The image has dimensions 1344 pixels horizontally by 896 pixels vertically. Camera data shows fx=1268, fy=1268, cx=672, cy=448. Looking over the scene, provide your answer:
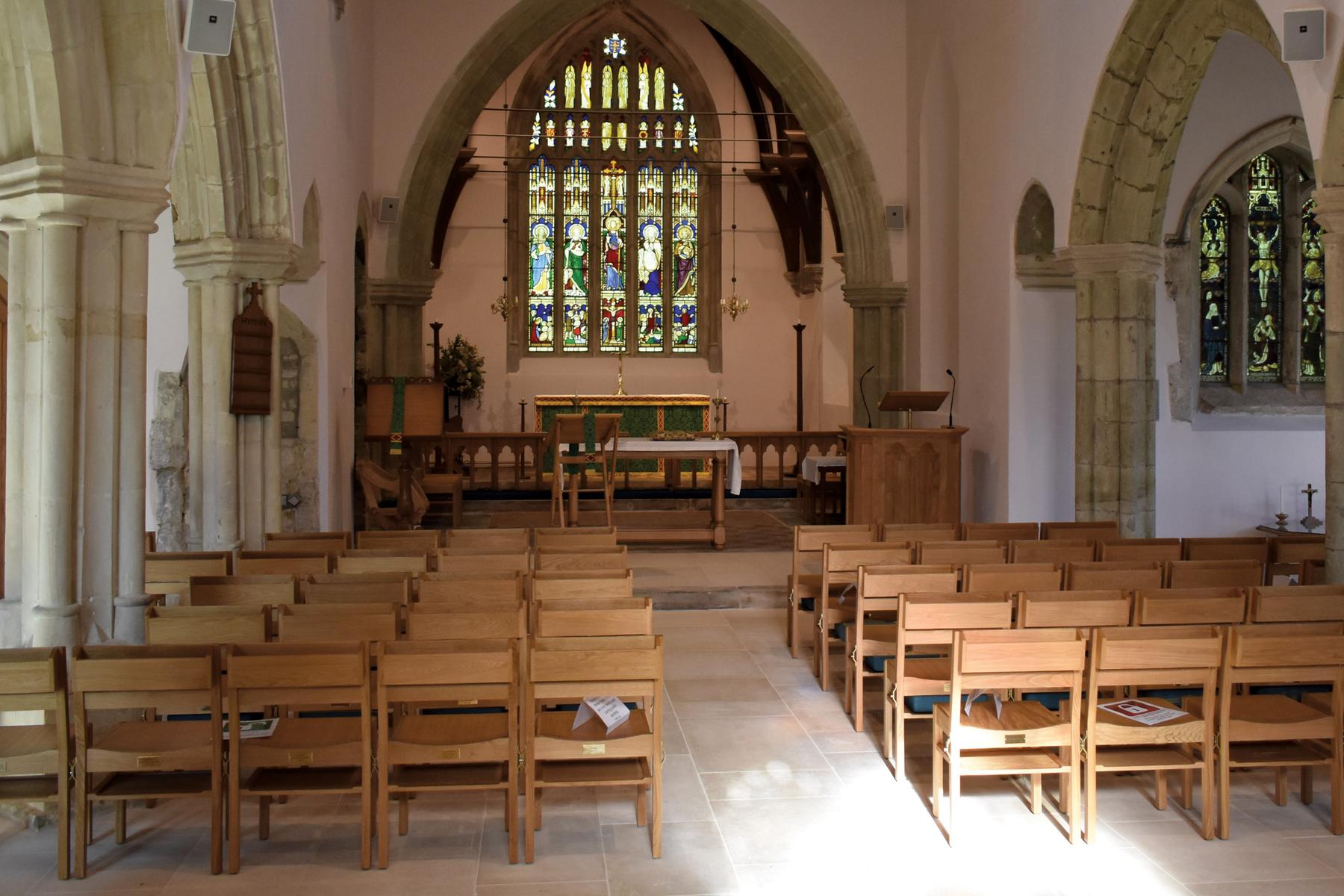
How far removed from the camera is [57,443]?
493 centimetres

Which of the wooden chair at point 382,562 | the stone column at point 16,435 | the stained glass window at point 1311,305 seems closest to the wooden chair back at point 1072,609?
the wooden chair at point 382,562

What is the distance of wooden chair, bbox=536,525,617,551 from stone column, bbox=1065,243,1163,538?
382cm

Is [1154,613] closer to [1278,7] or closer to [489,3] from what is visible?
[1278,7]

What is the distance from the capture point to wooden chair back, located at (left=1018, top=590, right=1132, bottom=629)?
472 centimetres

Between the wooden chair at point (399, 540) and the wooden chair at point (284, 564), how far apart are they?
2.09ft

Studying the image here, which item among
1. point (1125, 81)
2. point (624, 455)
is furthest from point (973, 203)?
point (624, 455)

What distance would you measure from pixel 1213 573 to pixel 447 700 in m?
3.51

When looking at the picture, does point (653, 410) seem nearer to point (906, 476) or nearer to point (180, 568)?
point (906, 476)

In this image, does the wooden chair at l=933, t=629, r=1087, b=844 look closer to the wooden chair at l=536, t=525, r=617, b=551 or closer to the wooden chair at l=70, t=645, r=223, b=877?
the wooden chair at l=70, t=645, r=223, b=877

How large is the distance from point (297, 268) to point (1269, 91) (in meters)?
7.68

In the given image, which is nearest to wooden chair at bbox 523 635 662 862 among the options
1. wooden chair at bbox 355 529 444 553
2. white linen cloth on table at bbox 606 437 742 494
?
wooden chair at bbox 355 529 444 553

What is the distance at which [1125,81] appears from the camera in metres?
8.36

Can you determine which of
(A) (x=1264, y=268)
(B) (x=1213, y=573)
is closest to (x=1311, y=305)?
(A) (x=1264, y=268)

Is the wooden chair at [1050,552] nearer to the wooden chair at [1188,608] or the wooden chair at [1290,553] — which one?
the wooden chair at [1290,553]
